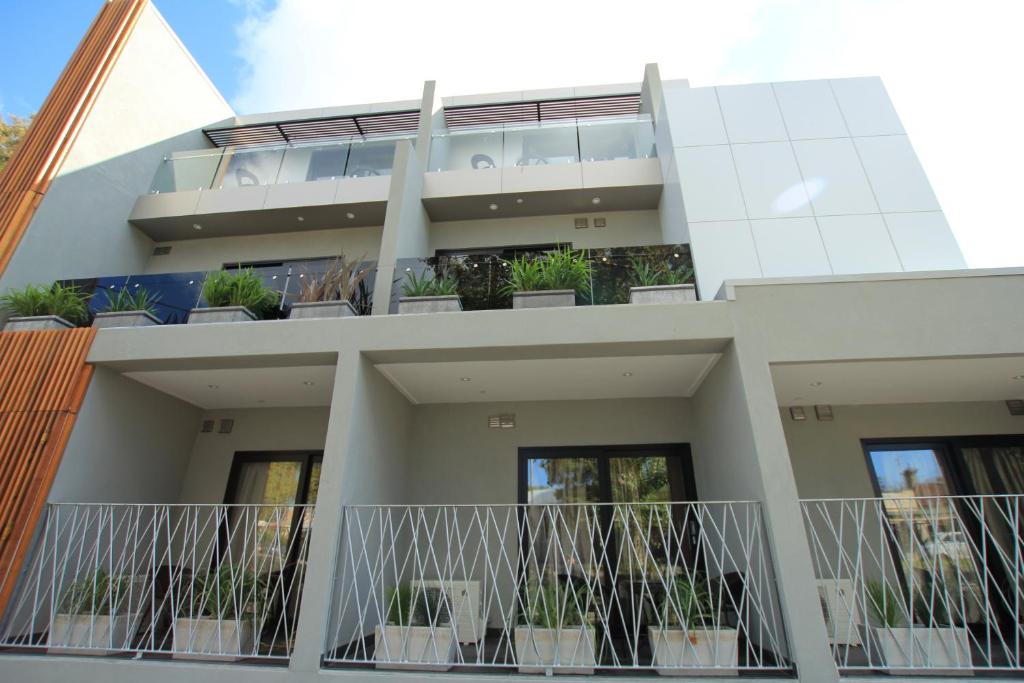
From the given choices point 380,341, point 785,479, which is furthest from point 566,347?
point 785,479

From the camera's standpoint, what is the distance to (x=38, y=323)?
4574mm

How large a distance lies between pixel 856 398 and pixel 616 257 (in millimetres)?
3004

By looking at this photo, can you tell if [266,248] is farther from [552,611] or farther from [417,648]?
[552,611]

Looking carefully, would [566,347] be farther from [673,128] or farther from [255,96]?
[255,96]

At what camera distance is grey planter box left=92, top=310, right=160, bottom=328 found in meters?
4.53

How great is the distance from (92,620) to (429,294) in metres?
3.57

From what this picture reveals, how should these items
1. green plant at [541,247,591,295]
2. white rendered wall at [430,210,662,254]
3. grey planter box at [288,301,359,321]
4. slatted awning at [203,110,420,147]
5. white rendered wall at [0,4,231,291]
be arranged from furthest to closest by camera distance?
slatted awning at [203,110,420,147], white rendered wall at [430,210,662,254], white rendered wall at [0,4,231,291], grey planter box at [288,301,359,321], green plant at [541,247,591,295]

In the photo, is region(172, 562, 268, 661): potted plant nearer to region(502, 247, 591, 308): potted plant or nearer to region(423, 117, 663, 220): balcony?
region(502, 247, 591, 308): potted plant

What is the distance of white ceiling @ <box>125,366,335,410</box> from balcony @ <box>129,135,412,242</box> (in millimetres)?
3159

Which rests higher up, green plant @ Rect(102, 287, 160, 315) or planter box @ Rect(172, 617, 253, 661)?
green plant @ Rect(102, 287, 160, 315)

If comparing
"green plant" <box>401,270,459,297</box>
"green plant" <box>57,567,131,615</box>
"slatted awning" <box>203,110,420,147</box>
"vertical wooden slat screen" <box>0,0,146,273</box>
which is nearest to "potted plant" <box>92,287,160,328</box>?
"vertical wooden slat screen" <box>0,0,146,273</box>

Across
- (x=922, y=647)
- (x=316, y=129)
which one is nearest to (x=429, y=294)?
(x=922, y=647)

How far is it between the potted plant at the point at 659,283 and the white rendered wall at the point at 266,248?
14.9 ft

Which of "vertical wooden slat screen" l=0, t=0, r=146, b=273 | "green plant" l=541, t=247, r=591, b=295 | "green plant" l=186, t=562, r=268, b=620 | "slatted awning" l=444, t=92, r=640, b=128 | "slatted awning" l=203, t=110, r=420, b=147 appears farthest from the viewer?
"slatted awning" l=203, t=110, r=420, b=147
